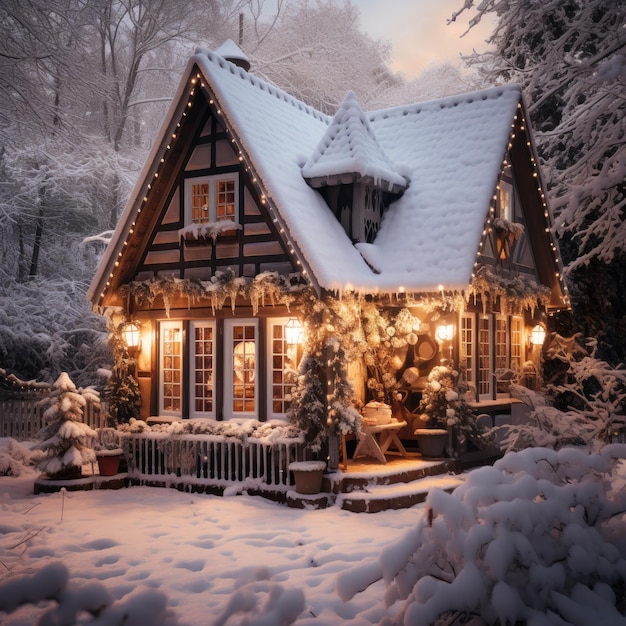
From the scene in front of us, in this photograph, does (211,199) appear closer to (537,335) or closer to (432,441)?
(432,441)

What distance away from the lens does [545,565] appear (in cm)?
491

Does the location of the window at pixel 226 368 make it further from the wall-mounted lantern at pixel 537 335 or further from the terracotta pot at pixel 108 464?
the wall-mounted lantern at pixel 537 335

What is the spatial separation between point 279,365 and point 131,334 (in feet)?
10.3

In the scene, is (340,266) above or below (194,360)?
above

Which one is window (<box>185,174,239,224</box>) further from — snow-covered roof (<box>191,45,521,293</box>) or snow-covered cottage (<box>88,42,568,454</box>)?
snow-covered roof (<box>191,45,521,293</box>)

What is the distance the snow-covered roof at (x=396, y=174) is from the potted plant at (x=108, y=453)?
497 cm

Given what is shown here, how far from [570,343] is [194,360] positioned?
8.78 m

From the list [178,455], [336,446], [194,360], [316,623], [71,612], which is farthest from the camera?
[194,360]

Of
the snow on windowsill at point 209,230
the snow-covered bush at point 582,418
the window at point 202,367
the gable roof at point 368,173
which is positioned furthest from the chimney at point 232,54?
the snow-covered bush at point 582,418

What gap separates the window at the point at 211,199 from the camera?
13469 millimetres

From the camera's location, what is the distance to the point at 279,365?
1305 centimetres

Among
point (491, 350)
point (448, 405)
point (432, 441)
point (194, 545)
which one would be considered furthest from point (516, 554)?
point (491, 350)

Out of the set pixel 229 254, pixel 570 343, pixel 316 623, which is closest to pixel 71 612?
pixel 316 623

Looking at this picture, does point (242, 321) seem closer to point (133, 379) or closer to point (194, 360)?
point (194, 360)
